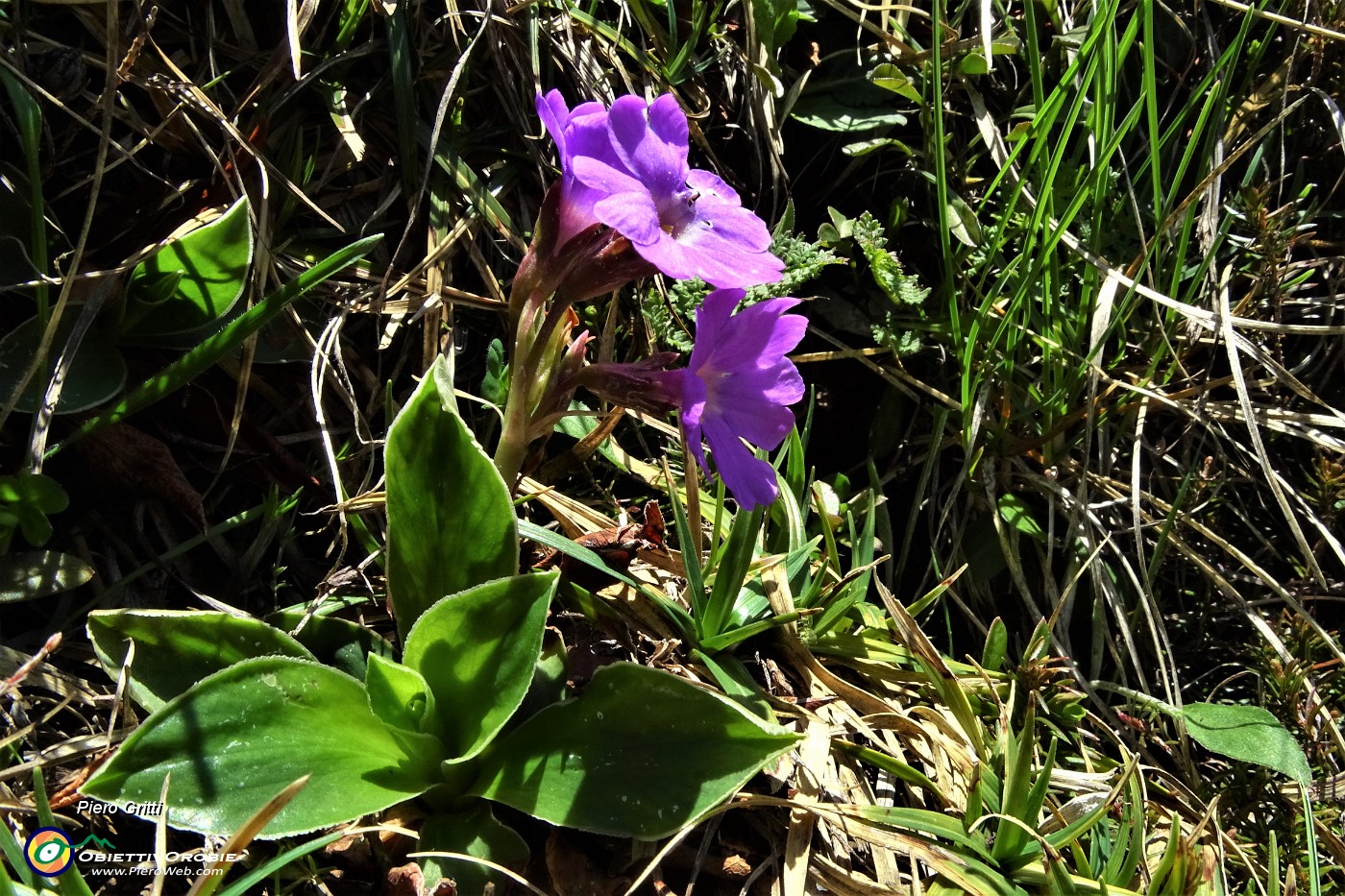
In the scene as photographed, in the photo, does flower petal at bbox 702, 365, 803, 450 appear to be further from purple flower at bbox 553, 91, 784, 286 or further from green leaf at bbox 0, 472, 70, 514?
green leaf at bbox 0, 472, 70, 514

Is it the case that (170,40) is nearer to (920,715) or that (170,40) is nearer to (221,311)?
(221,311)

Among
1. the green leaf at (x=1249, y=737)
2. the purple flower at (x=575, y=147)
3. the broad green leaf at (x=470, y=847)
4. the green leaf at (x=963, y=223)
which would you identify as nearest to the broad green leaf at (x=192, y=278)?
the purple flower at (x=575, y=147)

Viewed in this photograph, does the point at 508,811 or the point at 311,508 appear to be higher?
the point at 311,508

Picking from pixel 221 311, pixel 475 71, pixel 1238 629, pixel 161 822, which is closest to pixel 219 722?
pixel 161 822

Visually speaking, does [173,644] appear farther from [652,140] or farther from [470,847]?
[652,140]

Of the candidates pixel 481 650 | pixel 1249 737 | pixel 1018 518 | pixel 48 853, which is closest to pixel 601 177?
pixel 481 650

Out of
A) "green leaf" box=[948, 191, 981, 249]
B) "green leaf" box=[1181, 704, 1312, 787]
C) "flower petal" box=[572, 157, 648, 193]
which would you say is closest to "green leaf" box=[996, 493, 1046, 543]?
"green leaf" box=[1181, 704, 1312, 787]
